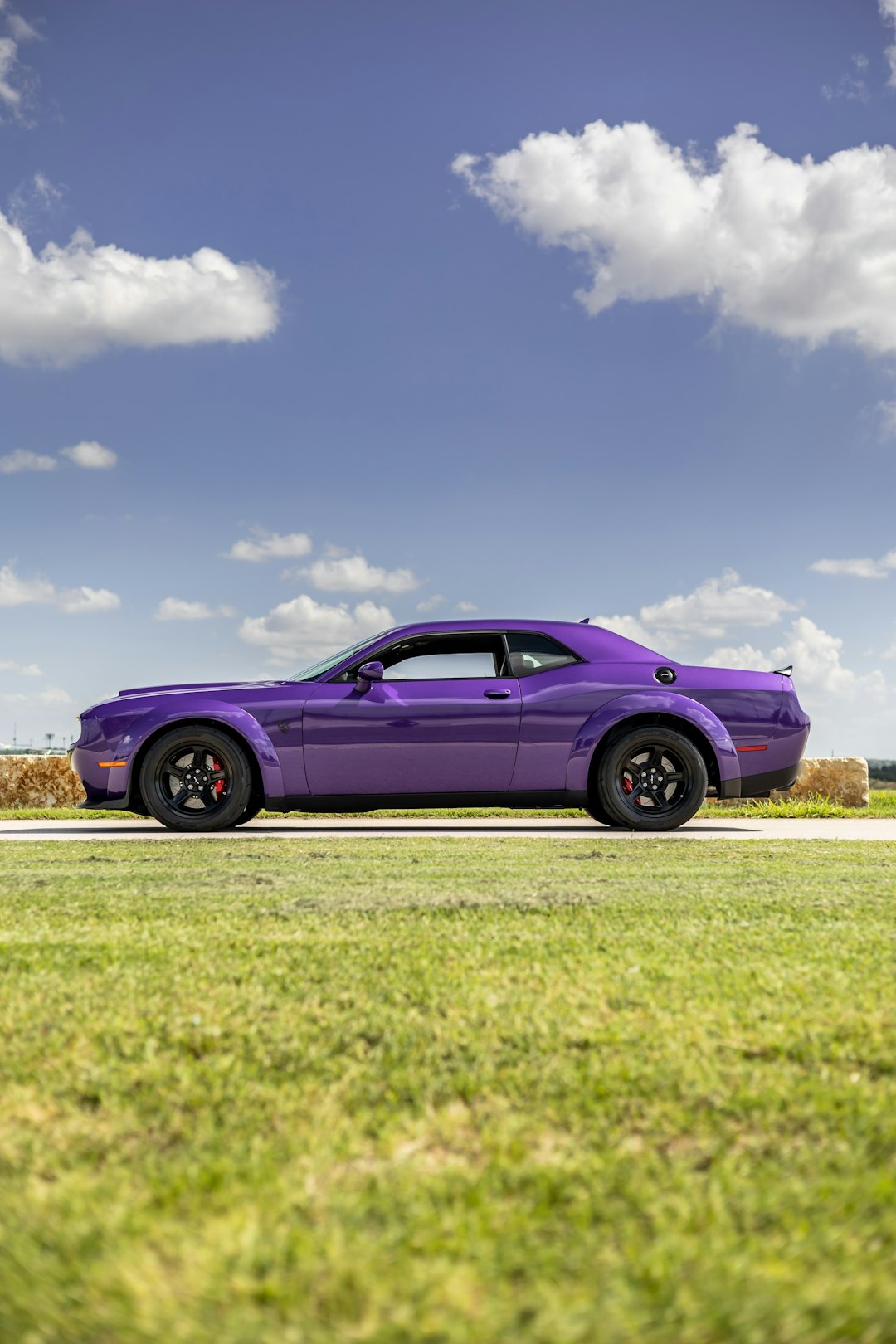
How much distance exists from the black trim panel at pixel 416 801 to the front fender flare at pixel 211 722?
17cm

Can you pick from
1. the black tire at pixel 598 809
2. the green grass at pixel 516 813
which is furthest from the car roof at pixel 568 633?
the green grass at pixel 516 813

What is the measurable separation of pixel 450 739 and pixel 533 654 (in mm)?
1002

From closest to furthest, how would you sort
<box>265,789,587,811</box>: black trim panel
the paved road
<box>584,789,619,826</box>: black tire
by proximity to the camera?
the paved road → <box>265,789,587,811</box>: black trim panel → <box>584,789,619,826</box>: black tire

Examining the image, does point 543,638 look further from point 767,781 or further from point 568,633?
point 767,781

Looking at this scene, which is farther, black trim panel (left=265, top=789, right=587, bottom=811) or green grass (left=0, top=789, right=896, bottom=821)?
green grass (left=0, top=789, right=896, bottom=821)

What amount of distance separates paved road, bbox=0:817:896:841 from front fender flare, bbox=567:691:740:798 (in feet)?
1.37

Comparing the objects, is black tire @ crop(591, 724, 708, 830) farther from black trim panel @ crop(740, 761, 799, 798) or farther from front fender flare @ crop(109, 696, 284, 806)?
front fender flare @ crop(109, 696, 284, 806)

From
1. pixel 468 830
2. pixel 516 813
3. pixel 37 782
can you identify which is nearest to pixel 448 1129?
pixel 468 830

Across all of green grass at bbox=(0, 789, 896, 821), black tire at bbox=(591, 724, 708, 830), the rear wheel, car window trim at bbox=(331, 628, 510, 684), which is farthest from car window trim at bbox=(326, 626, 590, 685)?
green grass at bbox=(0, 789, 896, 821)

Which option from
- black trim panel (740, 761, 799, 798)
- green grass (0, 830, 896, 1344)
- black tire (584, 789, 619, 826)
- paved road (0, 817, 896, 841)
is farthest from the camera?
black trim panel (740, 761, 799, 798)

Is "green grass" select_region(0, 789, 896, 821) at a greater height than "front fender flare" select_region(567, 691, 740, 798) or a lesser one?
lesser

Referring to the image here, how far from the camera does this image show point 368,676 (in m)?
8.17

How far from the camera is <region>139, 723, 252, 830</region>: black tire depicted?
8172 millimetres

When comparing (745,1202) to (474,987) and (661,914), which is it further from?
(661,914)
